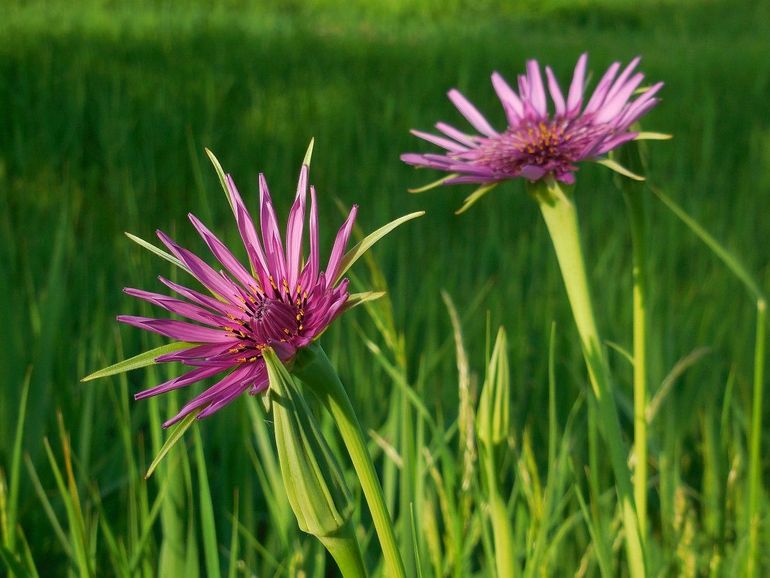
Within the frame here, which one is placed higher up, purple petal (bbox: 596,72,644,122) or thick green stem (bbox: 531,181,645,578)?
purple petal (bbox: 596,72,644,122)

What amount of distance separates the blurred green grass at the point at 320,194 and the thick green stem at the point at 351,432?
15.0 inches

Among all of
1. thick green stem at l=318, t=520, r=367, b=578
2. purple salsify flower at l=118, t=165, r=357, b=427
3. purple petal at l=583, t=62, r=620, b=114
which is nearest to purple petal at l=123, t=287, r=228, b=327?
purple salsify flower at l=118, t=165, r=357, b=427

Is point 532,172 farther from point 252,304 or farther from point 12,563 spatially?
point 12,563

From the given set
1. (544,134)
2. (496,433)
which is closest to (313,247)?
(496,433)

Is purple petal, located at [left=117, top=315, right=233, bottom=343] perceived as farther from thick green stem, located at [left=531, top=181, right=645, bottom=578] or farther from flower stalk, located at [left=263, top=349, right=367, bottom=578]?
thick green stem, located at [left=531, top=181, right=645, bottom=578]

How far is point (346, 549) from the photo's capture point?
41 centimetres

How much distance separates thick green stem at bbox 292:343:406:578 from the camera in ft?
1.31

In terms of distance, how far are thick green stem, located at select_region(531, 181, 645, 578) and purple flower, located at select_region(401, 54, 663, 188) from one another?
2 centimetres

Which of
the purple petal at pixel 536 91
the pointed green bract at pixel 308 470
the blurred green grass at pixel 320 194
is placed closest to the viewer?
the pointed green bract at pixel 308 470

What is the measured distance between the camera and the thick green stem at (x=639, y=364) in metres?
0.60

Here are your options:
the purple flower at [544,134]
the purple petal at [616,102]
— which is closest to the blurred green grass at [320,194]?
the purple flower at [544,134]

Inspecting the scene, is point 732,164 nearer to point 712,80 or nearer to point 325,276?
point 712,80

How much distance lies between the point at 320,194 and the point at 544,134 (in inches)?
74.8

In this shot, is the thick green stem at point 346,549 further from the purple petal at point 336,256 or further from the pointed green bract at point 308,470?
the purple petal at point 336,256
